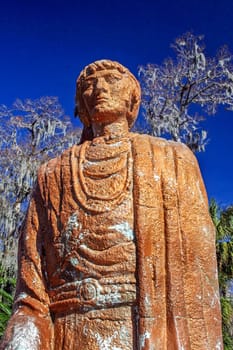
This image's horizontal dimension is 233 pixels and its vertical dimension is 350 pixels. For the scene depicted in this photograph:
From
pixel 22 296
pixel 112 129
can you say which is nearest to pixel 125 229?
pixel 22 296

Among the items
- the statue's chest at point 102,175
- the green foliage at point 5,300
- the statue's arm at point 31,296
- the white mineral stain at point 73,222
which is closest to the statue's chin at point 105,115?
the statue's chest at point 102,175

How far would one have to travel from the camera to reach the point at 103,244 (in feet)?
9.79

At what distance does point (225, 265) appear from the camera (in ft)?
45.3

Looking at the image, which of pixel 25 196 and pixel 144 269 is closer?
pixel 144 269

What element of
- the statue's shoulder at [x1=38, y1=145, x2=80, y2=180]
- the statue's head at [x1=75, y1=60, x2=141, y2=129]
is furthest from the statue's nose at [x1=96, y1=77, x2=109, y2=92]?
the statue's shoulder at [x1=38, y1=145, x2=80, y2=180]

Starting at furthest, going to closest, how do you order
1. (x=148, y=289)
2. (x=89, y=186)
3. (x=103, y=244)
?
(x=89, y=186)
(x=103, y=244)
(x=148, y=289)

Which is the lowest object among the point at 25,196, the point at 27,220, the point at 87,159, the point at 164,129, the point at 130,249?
the point at 130,249

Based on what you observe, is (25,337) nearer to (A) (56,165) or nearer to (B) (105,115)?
(A) (56,165)

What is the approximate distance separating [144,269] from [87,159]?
0.94m

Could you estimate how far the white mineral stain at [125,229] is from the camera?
2992mm

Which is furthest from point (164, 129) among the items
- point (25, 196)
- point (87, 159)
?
point (87, 159)

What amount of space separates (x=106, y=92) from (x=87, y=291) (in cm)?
151

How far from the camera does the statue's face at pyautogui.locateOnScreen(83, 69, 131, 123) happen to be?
12.0 feet

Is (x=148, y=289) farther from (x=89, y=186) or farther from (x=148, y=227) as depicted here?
(x=89, y=186)
